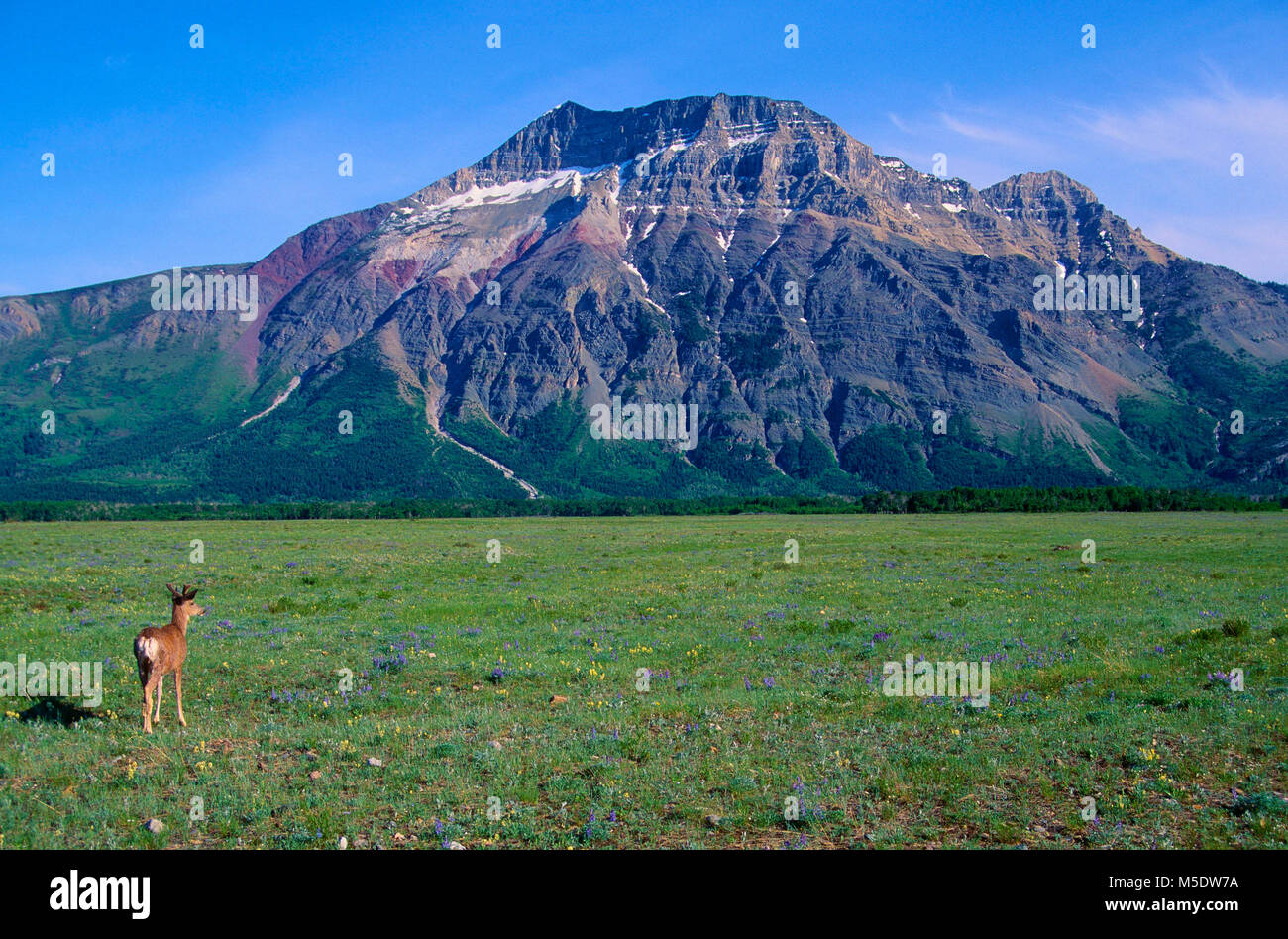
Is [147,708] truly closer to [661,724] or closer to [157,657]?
[157,657]

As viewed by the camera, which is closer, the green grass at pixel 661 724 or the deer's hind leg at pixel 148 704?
the green grass at pixel 661 724

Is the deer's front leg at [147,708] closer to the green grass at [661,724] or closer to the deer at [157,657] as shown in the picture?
the deer at [157,657]

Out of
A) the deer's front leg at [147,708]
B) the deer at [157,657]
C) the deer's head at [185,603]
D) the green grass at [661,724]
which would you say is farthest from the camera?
the deer's head at [185,603]

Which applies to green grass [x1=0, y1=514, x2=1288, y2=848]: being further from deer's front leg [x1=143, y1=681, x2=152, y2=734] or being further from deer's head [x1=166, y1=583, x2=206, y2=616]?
deer's head [x1=166, y1=583, x2=206, y2=616]

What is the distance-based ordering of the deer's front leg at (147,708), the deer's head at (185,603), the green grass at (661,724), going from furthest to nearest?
the deer's head at (185,603) < the deer's front leg at (147,708) < the green grass at (661,724)

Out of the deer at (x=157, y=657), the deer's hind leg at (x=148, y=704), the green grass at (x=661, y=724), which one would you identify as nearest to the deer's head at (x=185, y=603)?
the deer at (x=157, y=657)

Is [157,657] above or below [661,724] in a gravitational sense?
above

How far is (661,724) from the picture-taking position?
14984 millimetres

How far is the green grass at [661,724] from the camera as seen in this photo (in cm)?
1070

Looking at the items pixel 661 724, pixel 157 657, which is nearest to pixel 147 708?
pixel 157 657

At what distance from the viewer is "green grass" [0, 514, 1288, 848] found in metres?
10.7
